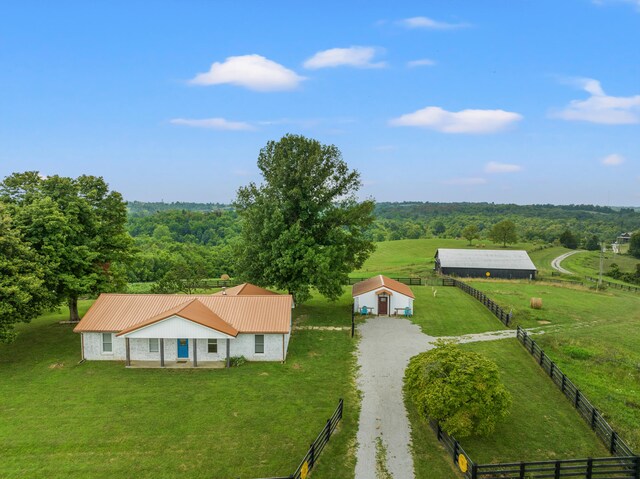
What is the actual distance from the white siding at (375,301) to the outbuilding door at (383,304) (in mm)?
249

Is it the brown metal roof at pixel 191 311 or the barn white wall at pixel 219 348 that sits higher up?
the brown metal roof at pixel 191 311

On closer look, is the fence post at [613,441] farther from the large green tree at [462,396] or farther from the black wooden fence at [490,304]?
the black wooden fence at [490,304]

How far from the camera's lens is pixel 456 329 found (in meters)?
30.7

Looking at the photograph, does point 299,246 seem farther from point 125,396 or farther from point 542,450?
point 542,450

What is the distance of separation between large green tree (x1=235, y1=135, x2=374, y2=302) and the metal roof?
88.3 feet

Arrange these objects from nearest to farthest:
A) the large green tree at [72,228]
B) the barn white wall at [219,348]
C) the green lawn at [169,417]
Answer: the green lawn at [169,417], the barn white wall at [219,348], the large green tree at [72,228]

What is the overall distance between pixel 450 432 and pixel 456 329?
16496 millimetres

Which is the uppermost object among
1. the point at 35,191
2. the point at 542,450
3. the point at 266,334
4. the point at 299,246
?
the point at 35,191

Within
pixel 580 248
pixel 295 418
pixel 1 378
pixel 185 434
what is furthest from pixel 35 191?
pixel 580 248

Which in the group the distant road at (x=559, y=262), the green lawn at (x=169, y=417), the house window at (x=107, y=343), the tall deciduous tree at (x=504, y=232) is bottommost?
the distant road at (x=559, y=262)

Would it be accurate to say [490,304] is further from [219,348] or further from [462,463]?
[462,463]

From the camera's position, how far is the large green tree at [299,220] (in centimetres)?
3183

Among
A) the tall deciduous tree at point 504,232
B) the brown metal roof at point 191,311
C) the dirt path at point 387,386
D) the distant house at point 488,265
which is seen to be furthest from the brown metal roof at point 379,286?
the tall deciduous tree at point 504,232

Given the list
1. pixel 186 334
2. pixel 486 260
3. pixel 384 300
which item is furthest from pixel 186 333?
pixel 486 260
